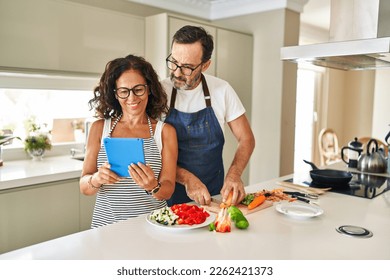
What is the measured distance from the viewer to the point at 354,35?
1.98 m

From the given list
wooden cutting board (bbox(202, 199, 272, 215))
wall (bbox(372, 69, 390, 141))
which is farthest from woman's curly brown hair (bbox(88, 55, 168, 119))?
wall (bbox(372, 69, 390, 141))

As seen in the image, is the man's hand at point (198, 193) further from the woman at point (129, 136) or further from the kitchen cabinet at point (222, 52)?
the kitchen cabinet at point (222, 52)

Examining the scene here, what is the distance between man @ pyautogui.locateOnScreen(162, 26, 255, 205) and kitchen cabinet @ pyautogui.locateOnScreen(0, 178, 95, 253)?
959 millimetres

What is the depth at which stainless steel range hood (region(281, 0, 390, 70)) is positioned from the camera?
1631 millimetres

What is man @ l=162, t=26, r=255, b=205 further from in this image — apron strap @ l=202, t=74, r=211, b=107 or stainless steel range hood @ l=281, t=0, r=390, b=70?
stainless steel range hood @ l=281, t=0, r=390, b=70

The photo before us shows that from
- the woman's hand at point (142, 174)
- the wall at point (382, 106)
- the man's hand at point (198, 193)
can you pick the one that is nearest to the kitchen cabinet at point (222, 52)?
the man's hand at point (198, 193)

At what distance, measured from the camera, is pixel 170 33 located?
3010 millimetres

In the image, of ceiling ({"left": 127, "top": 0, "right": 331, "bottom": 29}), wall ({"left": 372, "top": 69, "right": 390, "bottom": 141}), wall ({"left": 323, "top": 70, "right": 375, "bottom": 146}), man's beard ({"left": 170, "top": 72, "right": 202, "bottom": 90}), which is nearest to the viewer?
man's beard ({"left": 170, "top": 72, "right": 202, "bottom": 90})

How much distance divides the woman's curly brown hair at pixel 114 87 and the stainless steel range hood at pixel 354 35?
2.39 ft

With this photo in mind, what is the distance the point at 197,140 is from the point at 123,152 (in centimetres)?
60

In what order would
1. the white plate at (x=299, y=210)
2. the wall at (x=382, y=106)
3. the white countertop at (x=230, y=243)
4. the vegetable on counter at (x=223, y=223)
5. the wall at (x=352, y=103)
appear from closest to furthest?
the white countertop at (x=230, y=243), the vegetable on counter at (x=223, y=223), the white plate at (x=299, y=210), the wall at (x=382, y=106), the wall at (x=352, y=103)

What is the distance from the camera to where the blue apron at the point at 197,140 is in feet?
5.92

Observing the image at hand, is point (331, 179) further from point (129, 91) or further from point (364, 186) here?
point (129, 91)
